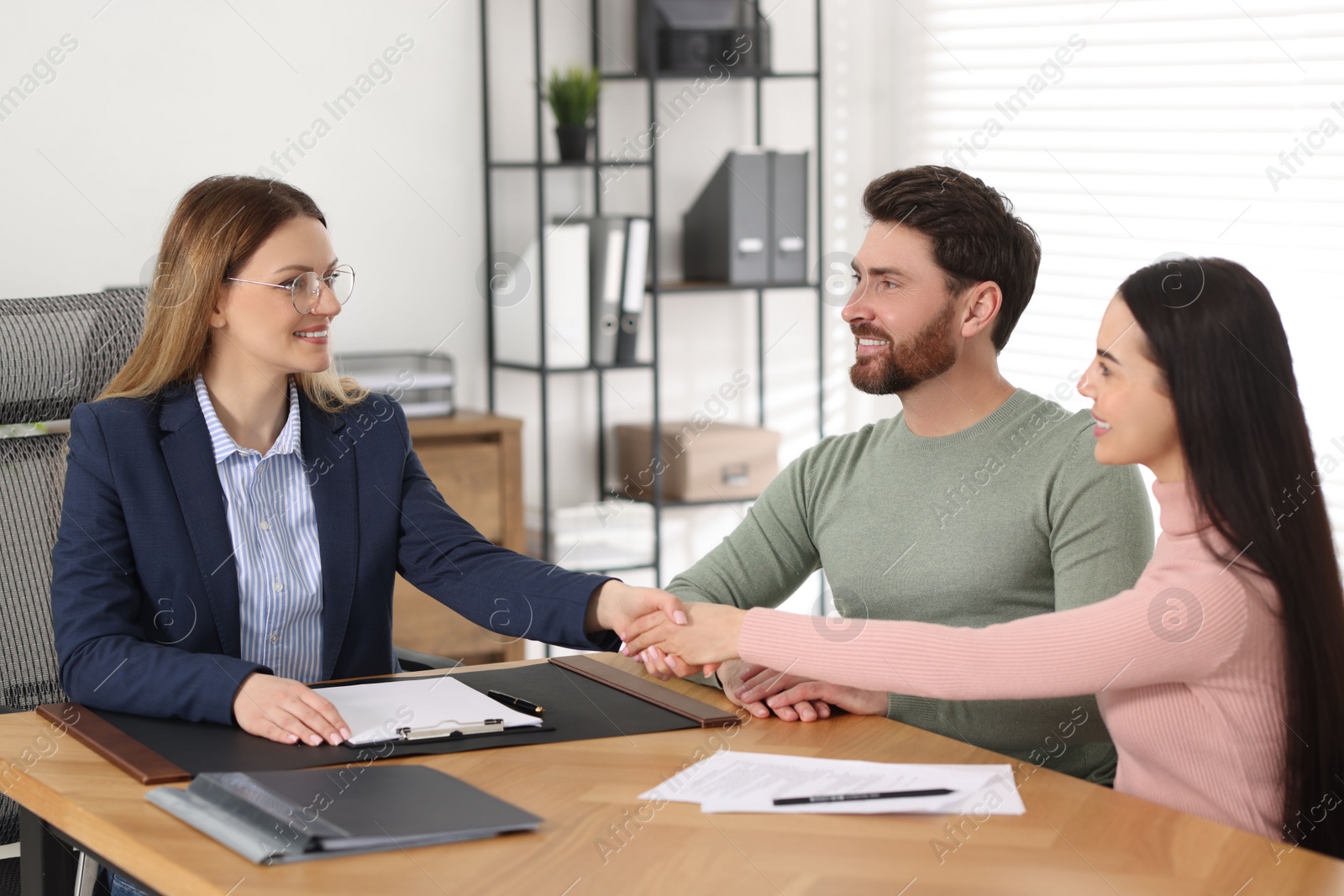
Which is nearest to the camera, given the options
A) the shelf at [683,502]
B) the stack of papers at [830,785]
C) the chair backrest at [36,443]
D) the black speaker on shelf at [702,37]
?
the stack of papers at [830,785]

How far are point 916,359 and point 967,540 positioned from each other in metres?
0.28

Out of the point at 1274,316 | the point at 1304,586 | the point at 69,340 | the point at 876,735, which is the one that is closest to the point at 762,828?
the point at 876,735

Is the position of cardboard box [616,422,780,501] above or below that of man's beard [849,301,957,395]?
below

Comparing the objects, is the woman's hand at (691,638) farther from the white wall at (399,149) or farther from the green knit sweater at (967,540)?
the white wall at (399,149)

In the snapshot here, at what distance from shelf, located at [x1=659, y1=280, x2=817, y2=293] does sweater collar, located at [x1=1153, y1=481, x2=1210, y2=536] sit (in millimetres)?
2344

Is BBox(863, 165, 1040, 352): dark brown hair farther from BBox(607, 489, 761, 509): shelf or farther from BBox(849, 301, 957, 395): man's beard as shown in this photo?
BBox(607, 489, 761, 509): shelf

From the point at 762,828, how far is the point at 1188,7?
2546mm

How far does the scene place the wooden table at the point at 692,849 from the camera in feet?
3.76

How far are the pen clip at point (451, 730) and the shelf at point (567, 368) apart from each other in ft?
6.80

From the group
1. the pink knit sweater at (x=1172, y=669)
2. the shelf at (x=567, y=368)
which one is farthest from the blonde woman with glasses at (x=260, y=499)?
the shelf at (x=567, y=368)

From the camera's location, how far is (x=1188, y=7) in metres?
3.16

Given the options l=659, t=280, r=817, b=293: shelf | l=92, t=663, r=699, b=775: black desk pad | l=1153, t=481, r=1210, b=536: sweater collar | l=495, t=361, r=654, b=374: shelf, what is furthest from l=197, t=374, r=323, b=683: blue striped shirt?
→ l=659, t=280, r=817, b=293: shelf

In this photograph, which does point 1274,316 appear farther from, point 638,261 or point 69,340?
point 638,261

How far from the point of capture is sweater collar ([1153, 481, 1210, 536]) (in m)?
1.42
